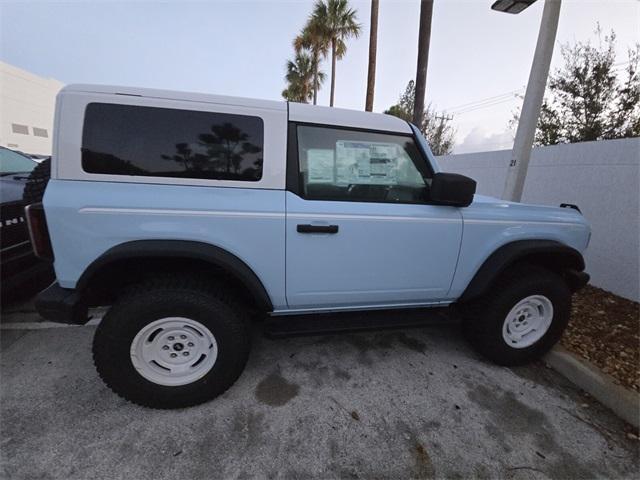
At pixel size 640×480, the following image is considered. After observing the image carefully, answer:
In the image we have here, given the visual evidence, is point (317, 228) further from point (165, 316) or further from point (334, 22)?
point (334, 22)

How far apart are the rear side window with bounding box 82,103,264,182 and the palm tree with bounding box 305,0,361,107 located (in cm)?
1613

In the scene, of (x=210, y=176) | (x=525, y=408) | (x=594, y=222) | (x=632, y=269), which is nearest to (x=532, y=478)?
(x=525, y=408)

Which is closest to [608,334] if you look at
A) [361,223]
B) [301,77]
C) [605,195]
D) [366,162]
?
[605,195]

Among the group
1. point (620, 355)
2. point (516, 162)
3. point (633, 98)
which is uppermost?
point (633, 98)

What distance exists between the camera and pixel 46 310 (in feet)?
5.60

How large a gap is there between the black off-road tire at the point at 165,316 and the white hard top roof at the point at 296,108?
3.87ft

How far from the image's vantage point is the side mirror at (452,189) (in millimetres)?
1938

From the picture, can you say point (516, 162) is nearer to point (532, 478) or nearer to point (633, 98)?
point (532, 478)

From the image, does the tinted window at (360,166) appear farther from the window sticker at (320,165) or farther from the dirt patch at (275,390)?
the dirt patch at (275,390)

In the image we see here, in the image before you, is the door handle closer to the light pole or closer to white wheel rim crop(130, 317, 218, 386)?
white wheel rim crop(130, 317, 218, 386)

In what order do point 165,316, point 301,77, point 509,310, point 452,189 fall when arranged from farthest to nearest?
point 301,77 < point 509,310 < point 452,189 < point 165,316

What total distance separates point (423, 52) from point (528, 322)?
5806 millimetres

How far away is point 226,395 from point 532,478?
1.97 metres

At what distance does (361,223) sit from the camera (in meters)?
1.99
